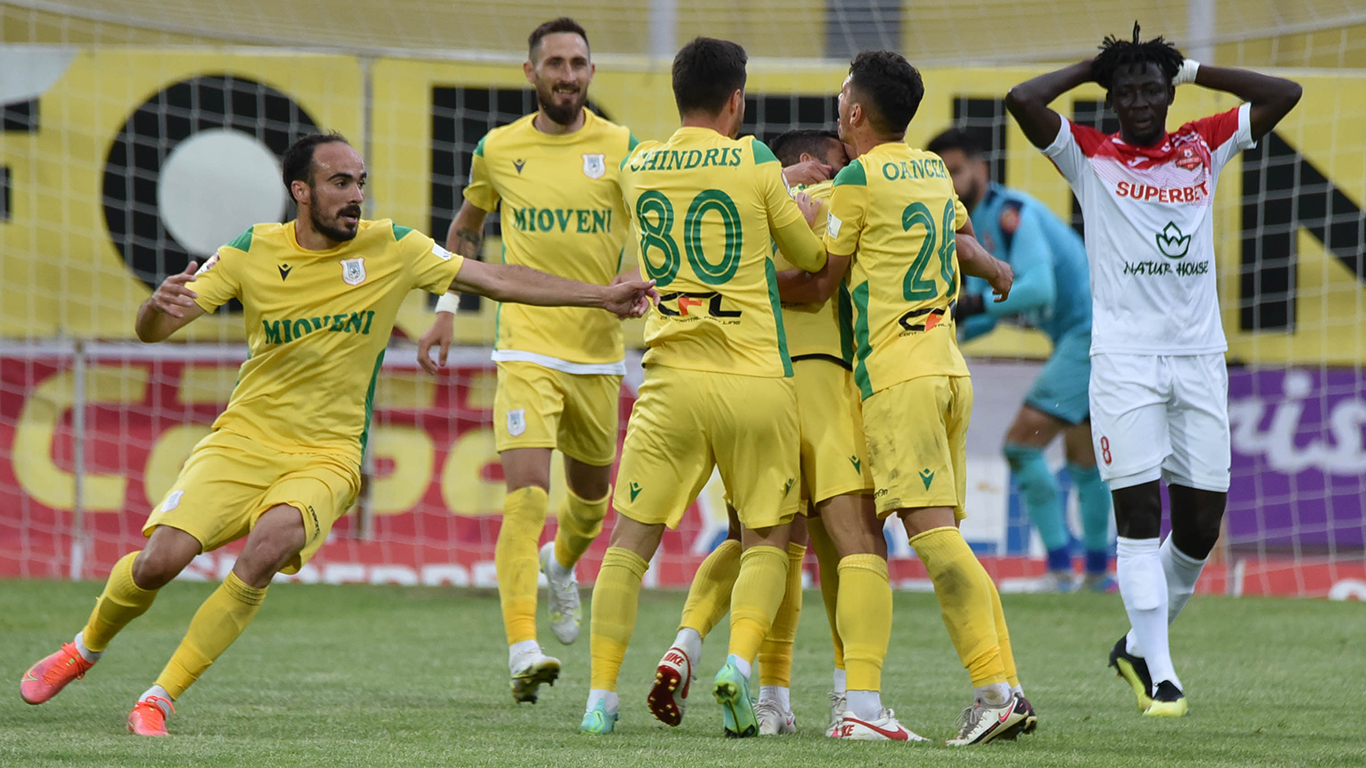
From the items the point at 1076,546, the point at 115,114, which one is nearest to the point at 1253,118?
the point at 1076,546

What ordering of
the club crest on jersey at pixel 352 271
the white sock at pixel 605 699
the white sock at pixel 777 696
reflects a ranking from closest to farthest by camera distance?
the white sock at pixel 605 699 < the white sock at pixel 777 696 < the club crest on jersey at pixel 352 271

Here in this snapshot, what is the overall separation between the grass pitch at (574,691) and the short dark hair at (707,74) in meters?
1.89

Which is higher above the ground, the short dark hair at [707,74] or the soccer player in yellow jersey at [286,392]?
the short dark hair at [707,74]

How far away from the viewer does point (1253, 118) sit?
5.52 meters

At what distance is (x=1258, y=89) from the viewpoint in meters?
5.51

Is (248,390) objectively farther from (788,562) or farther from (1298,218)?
(1298,218)

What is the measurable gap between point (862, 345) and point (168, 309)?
2.06 m

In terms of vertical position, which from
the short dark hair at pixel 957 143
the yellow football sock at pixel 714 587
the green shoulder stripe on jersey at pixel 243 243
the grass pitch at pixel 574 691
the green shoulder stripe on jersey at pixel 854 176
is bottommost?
the grass pitch at pixel 574 691

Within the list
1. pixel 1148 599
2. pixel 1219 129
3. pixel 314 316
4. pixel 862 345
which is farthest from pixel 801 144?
pixel 1148 599

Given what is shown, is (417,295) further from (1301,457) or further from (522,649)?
(1301,457)

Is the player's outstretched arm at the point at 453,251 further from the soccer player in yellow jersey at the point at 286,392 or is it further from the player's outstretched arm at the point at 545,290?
the player's outstretched arm at the point at 545,290

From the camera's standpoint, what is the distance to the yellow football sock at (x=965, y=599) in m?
4.48

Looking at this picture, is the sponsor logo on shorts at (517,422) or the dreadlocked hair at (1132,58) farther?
the sponsor logo on shorts at (517,422)

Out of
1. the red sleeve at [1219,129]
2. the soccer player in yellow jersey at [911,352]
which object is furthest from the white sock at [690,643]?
the red sleeve at [1219,129]
